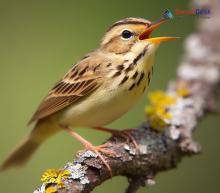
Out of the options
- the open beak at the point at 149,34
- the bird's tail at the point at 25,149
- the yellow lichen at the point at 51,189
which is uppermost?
the open beak at the point at 149,34

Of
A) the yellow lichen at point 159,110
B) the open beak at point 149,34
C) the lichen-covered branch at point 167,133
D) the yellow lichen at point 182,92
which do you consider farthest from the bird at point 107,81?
the yellow lichen at point 182,92

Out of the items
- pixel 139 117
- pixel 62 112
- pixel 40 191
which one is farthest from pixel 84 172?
pixel 139 117

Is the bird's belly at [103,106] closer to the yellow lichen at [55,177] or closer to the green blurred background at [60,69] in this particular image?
the yellow lichen at [55,177]

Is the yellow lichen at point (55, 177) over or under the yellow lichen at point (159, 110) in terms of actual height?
over

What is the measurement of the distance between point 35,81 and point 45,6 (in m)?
0.98

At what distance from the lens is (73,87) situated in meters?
3.37

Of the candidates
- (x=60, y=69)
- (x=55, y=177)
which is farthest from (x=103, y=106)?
(x=60, y=69)

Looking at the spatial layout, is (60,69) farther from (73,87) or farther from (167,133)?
(167,133)

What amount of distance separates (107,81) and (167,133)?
50 cm

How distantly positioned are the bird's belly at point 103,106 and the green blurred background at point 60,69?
0.84m

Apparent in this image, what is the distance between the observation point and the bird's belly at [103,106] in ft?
10.2

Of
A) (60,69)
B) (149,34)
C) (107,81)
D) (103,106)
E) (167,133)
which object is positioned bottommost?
(167,133)

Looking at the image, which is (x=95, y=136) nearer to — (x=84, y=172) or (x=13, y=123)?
(x=13, y=123)

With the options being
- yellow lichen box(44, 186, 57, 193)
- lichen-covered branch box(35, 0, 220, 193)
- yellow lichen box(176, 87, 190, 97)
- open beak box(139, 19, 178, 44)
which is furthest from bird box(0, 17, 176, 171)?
yellow lichen box(176, 87, 190, 97)
